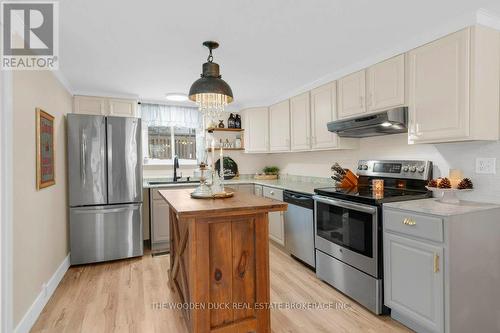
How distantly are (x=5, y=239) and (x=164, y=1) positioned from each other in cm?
180

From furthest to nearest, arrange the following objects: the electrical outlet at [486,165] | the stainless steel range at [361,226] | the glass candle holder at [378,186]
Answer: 1. the glass candle holder at [378,186]
2. the stainless steel range at [361,226]
3. the electrical outlet at [486,165]

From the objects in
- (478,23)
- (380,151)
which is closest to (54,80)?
(380,151)

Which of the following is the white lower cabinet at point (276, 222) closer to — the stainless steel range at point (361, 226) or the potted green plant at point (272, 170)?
the stainless steel range at point (361, 226)

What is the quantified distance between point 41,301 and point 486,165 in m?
3.80

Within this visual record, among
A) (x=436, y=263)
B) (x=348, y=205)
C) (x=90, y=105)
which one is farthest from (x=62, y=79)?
(x=436, y=263)

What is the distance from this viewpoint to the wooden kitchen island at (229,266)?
1757 mm

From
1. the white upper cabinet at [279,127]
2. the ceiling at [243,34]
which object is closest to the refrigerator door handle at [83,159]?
the ceiling at [243,34]

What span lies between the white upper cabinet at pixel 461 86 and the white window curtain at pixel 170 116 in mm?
3462

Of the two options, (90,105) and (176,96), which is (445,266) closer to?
(176,96)

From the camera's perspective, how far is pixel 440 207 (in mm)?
1928

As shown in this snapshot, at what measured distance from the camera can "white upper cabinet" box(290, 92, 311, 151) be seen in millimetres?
3619

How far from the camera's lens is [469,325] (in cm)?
181

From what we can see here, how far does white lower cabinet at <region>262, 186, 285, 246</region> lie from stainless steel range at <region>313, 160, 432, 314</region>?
775mm

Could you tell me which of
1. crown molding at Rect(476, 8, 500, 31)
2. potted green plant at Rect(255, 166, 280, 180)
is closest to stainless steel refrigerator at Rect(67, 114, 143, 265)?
potted green plant at Rect(255, 166, 280, 180)
